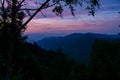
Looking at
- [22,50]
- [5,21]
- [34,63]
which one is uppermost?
[5,21]

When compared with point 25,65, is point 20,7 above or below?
above

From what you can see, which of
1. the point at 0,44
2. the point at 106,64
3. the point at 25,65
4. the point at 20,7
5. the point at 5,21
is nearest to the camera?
the point at 20,7

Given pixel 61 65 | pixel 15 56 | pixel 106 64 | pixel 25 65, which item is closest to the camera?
pixel 15 56

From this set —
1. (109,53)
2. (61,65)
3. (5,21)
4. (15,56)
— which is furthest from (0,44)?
(61,65)

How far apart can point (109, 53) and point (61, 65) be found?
84.3 ft

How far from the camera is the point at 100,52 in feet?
166

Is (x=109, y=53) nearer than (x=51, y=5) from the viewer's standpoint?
No

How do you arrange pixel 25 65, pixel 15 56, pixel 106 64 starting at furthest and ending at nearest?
A: pixel 25 65, pixel 106 64, pixel 15 56

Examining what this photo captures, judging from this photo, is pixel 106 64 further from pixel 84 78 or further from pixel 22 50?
pixel 22 50

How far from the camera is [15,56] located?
4556cm

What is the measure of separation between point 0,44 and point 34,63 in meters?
21.9

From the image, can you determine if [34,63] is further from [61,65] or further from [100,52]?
[61,65]

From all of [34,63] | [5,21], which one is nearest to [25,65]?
[34,63]

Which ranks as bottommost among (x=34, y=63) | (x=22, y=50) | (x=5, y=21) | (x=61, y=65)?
(x=61, y=65)
